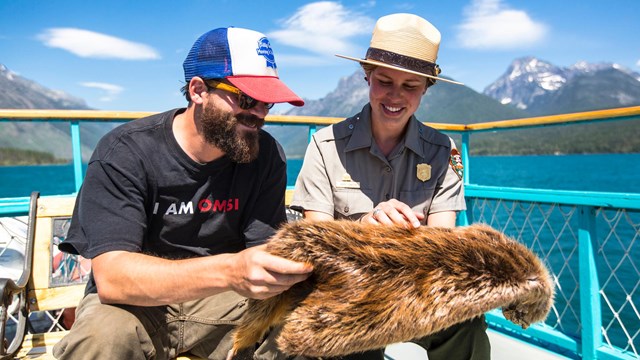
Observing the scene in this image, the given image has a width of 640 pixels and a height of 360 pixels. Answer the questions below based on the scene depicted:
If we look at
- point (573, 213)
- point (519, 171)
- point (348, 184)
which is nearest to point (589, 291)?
point (573, 213)

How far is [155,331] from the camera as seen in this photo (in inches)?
68.5

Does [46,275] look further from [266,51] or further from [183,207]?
[266,51]

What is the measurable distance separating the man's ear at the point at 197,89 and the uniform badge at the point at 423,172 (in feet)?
3.38

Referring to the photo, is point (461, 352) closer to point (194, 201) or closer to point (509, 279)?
point (509, 279)

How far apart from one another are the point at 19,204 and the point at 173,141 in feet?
3.46

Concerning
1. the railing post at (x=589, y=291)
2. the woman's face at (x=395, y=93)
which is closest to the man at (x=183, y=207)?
the woman's face at (x=395, y=93)

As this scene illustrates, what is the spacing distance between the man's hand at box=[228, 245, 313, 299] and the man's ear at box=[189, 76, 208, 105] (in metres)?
0.84

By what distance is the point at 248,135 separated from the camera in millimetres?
1842

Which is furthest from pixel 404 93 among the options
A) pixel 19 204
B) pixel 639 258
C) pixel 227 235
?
pixel 639 258

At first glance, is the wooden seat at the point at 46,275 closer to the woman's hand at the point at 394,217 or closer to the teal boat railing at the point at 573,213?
the teal boat railing at the point at 573,213

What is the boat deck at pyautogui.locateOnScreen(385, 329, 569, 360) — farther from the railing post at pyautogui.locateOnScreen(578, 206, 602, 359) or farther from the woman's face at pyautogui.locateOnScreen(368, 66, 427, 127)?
the woman's face at pyautogui.locateOnScreen(368, 66, 427, 127)

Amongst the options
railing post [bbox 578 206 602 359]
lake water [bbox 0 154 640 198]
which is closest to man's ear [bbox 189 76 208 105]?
railing post [bbox 578 206 602 359]

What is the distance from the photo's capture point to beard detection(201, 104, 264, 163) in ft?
5.94

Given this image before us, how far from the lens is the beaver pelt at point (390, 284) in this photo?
1.16 m
